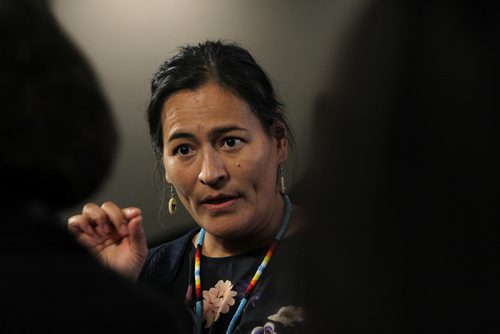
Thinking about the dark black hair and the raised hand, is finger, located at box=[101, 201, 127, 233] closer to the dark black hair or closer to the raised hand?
the raised hand

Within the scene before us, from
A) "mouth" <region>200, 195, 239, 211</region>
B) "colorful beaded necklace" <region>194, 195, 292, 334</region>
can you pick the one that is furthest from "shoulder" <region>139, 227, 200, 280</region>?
"mouth" <region>200, 195, 239, 211</region>

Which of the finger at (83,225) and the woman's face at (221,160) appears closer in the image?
the finger at (83,225)

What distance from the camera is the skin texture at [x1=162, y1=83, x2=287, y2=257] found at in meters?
1.39

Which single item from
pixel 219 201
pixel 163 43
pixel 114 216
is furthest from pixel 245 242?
pixel 163 43

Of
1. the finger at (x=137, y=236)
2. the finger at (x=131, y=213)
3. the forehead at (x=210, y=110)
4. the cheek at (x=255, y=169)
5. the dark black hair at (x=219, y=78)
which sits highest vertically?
the dark black hair at (x=219, y=78)

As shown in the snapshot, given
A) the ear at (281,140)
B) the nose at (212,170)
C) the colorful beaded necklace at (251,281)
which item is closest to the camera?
the colorful beaded necklace at (251,281)

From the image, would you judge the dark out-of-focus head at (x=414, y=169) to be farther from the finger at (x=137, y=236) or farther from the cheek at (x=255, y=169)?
the cheek at (x=255, y=169)

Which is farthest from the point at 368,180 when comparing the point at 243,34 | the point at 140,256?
the point at 243,34

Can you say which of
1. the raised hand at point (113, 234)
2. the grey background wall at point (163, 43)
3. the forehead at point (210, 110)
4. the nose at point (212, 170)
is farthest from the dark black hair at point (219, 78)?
the grey background wall at point (163, 43)

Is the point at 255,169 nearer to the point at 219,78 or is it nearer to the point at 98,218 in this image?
the point at 219,78

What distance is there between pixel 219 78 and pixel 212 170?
0.67 ft

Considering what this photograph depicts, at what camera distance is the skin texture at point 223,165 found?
4.56 feet

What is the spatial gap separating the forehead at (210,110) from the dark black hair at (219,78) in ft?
0.05

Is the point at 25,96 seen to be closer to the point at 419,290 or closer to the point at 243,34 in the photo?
the point at 419,290
